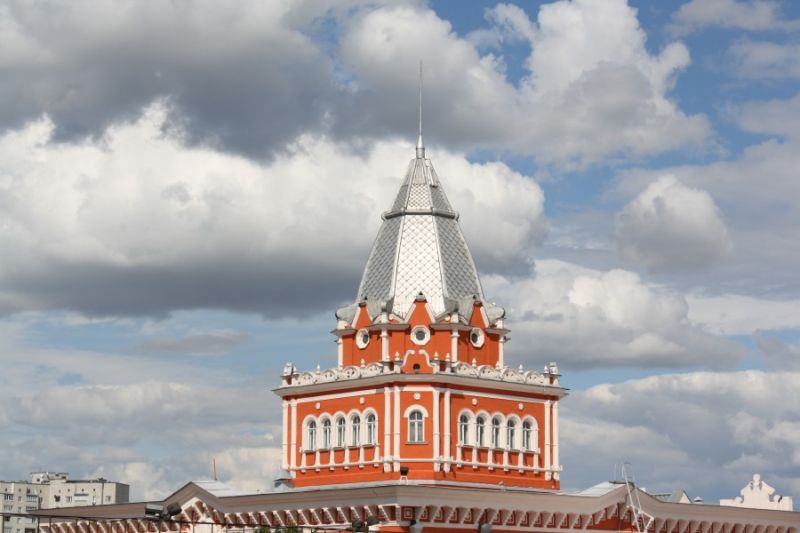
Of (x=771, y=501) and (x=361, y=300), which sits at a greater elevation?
(x=361, y=300)

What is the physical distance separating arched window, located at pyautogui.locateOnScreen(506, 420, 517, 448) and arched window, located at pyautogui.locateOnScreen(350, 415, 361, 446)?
32.9ft

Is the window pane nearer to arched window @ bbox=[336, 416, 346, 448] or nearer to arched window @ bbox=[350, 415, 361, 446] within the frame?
arched window @ bbox=[350, 415, 361, 446]

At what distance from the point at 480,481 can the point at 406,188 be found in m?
22.1

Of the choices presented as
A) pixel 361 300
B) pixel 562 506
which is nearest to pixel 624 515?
pixel 562 506

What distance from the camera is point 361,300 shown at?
108125mm

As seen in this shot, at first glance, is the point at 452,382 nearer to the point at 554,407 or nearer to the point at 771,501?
the point at 554,407

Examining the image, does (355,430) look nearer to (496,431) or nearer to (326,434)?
(326,434)

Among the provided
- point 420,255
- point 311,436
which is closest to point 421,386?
point 311,436

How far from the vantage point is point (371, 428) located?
102 metres

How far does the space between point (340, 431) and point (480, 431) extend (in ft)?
30.9

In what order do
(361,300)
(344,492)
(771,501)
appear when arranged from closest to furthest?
(344,492), (361,300), (771,501)

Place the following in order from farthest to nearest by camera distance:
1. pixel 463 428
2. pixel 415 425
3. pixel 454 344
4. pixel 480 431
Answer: pixel 454 344, pixel 480 431, pixel 463 428, pixel 415 425

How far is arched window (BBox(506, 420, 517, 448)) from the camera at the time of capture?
10438cm

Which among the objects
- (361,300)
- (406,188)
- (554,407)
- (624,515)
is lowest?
(624,515)
